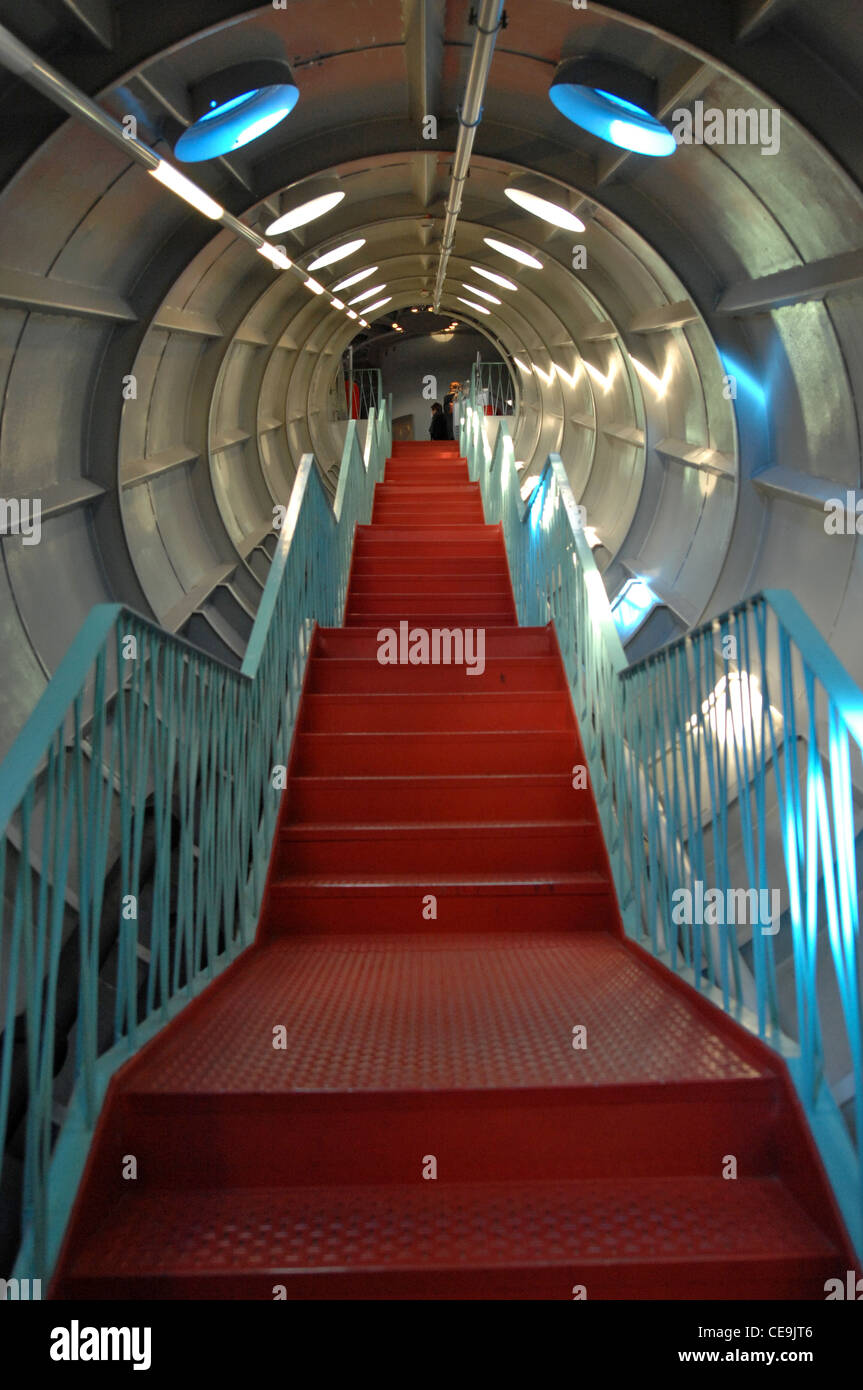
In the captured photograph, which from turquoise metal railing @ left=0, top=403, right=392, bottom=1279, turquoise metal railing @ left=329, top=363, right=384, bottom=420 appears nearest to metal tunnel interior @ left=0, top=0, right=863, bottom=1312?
turquoise metal railing @ left=0, top=403, right=392, bottom=1279

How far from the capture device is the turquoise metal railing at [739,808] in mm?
2229

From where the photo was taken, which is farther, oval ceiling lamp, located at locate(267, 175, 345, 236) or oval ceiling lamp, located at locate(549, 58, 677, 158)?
oval ceiling lamp, located at locate(267, 175, 345, 236)

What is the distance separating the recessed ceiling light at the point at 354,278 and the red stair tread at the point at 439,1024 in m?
10.1

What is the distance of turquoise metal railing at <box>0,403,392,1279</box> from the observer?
2.05m

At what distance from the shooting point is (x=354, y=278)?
12711mm

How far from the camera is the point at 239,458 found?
40.8ft

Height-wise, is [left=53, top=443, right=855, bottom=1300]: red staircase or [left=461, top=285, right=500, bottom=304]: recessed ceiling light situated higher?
[left=461, top=285, right=500, bottom=304]: recessed ceiling light

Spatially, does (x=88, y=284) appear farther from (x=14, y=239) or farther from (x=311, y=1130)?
(x=311, y=1130)

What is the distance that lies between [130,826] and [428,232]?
32.1 feet

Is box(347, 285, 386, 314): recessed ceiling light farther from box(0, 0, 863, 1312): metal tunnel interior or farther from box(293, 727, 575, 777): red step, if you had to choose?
box(293, 727, 575, 777): red step

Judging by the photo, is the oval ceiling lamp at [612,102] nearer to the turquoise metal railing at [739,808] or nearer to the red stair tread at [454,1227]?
the turquoise metal railing at [739,808]

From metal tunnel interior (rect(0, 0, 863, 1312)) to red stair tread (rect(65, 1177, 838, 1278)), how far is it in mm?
1741

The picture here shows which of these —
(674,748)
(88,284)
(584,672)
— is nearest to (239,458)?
(88,284)

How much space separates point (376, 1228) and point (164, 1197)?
1.67 ft
